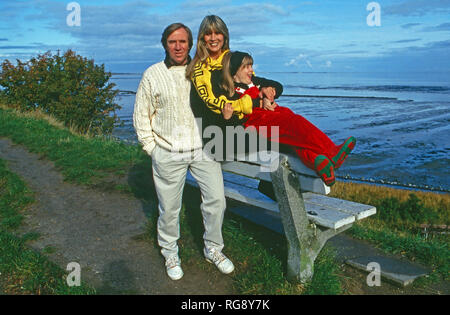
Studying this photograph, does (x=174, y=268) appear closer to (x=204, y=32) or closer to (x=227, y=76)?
(x=227, y=76)

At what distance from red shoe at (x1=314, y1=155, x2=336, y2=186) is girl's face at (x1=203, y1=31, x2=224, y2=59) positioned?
4.56 feet

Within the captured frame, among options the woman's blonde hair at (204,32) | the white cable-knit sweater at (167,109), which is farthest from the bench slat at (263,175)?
the woman's blonde hair at (204,32)

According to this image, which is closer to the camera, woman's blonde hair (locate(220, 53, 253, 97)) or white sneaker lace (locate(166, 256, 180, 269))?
woman's blonde hair (locate(220, 53, 253, 97))

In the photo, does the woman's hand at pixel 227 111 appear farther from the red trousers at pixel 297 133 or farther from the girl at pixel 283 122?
the red trousers at pixel 297 133

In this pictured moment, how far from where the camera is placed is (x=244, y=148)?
11.2ft

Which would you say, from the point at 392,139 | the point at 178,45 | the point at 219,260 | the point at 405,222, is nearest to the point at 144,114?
the point at 178,45

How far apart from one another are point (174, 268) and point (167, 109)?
1.49 m

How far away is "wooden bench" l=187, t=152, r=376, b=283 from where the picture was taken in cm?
305

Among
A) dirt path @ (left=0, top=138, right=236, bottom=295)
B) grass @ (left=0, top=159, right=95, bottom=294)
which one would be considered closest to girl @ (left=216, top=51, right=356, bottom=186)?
dirt path @ (left=0, top=138, right=236, bottom=295)

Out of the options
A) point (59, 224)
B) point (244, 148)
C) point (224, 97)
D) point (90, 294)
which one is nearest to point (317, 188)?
point (244, 148)

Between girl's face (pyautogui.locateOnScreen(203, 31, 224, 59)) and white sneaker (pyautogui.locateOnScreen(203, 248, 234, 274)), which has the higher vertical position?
girl's face (pyautogui.locateOnScreen(203, 31, 224, 59))

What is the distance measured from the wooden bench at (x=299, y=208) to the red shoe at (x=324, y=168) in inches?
4.4

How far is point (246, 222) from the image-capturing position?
4816 millimetres

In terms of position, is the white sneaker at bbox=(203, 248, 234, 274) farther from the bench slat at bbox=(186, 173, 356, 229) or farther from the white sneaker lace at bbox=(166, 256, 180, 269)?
the bench slat at bbox=(186, 173, 356, 229)
